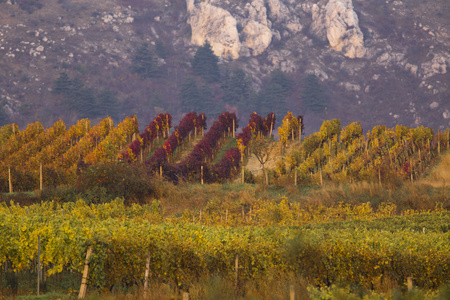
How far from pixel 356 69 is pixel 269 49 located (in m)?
18.1

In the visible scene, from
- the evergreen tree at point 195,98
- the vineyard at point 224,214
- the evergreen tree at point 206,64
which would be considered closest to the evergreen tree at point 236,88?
the evergreen tree at point 206,64

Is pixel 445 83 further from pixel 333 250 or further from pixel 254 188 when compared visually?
pixel 333 250

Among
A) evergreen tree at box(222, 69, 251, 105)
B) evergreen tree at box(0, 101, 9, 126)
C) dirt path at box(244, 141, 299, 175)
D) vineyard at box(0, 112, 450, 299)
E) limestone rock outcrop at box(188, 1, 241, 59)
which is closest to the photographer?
vineyard at box(0, 112, 450, 299)

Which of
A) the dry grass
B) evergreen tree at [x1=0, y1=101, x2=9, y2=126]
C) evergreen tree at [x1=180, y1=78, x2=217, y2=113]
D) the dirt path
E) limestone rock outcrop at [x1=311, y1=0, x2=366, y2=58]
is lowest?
the dry grass

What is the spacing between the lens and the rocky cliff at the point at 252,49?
9125 cm

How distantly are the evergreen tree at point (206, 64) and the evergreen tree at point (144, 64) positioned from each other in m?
8.02

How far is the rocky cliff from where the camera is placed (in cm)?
9125

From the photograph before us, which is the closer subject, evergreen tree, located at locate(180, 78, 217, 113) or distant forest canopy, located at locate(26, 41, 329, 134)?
distant forest canopy, located at locate(26, 41, 329, 134)

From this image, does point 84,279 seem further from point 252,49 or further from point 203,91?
point 252,49

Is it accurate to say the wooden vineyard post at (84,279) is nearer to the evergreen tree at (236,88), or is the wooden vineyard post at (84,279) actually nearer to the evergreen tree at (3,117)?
the evergreen tree at (3,117)

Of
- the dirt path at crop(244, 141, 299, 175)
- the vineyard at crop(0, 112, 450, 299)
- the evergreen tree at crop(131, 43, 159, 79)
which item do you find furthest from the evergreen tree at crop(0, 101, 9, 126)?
the dirt path at crop(244, 141, 299, 175)

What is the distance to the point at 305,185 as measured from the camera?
98.7 feet

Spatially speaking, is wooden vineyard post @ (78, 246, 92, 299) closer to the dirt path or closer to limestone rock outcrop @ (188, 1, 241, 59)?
the dirt path

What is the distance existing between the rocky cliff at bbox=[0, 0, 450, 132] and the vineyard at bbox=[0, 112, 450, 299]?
46923 millimetres
